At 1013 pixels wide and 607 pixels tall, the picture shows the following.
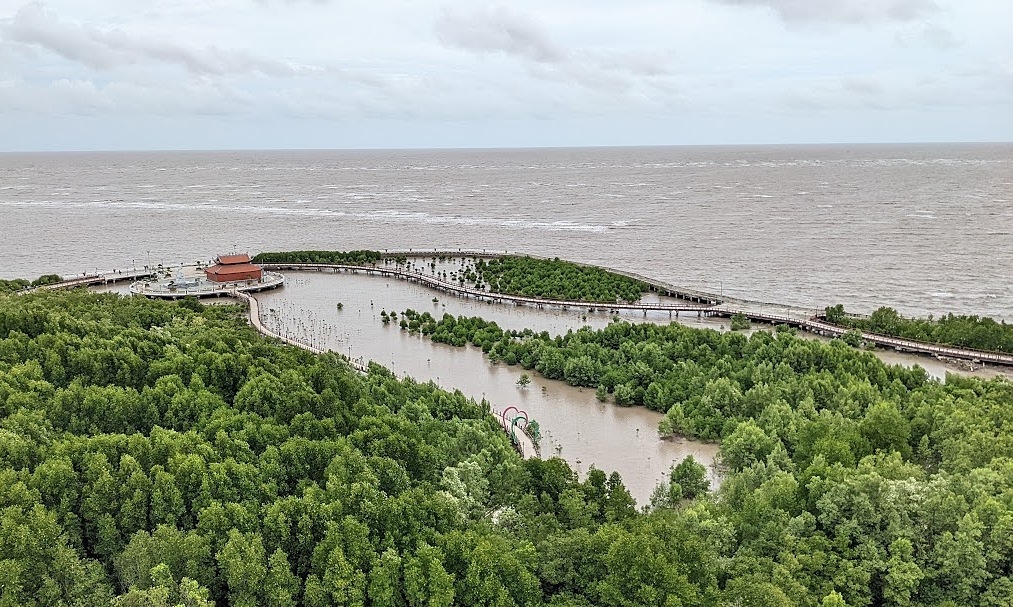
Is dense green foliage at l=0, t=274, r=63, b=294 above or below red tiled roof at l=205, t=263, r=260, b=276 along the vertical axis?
below

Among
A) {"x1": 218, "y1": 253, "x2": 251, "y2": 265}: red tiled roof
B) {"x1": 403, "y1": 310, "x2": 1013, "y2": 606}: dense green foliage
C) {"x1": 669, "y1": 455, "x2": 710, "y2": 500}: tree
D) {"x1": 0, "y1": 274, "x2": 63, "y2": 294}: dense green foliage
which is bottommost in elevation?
{"x1": 669, "y1": 455, "x2": 710, "y2": 500}: tree

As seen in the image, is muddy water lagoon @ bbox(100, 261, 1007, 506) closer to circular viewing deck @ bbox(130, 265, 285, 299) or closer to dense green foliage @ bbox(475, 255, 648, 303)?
circular viewing deck @ bbox(130, 265, 285, 299)

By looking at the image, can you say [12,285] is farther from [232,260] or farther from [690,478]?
[690,478]

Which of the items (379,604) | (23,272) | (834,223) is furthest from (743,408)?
(834,223)

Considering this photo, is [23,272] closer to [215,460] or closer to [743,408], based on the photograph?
[215,460]

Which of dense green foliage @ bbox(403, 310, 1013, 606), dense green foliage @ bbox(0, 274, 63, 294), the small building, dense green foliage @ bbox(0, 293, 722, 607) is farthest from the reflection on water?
dense green foliage @ bbox(0, 274, 63, 294)

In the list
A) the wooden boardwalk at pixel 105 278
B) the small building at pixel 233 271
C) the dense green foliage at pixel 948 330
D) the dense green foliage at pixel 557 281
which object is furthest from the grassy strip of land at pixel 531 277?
the dense green foliage at pixel 948 330
